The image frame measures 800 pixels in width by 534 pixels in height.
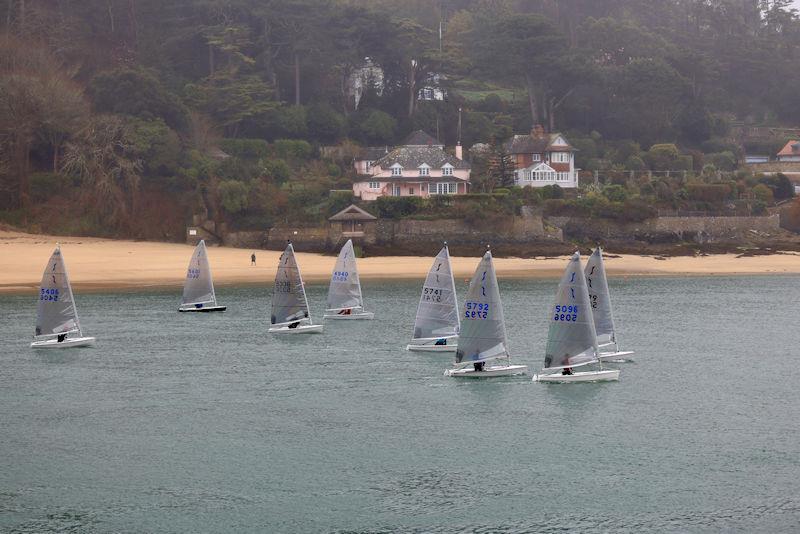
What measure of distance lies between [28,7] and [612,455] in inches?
3809

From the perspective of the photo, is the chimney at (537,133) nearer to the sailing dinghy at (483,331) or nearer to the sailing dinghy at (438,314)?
the sailing dinghy at (438,314)

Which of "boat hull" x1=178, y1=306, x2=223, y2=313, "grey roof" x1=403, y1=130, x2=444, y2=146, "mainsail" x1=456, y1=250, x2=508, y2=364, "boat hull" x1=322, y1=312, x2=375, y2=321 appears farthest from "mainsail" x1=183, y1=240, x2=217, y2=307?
"grey roof" x1=403, y1=130, x2=444, y2=146

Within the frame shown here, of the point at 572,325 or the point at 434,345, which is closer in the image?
the point at 572,325

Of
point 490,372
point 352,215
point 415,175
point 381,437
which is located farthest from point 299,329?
point 415,175

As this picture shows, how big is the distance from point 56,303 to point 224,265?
32119mm

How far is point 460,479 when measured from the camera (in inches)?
1248

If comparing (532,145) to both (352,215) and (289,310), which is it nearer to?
(352,215)

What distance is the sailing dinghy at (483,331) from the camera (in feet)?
138

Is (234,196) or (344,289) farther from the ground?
(234,196)

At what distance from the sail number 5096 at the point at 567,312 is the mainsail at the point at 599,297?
3.47 meters

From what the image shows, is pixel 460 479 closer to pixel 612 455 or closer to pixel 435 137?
pixel 612 455

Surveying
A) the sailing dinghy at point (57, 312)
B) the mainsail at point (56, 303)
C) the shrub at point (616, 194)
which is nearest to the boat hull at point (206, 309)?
the sailing dinghy at point (57, 312)

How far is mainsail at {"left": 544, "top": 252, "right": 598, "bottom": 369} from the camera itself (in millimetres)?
40875

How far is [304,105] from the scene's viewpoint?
117 meters
